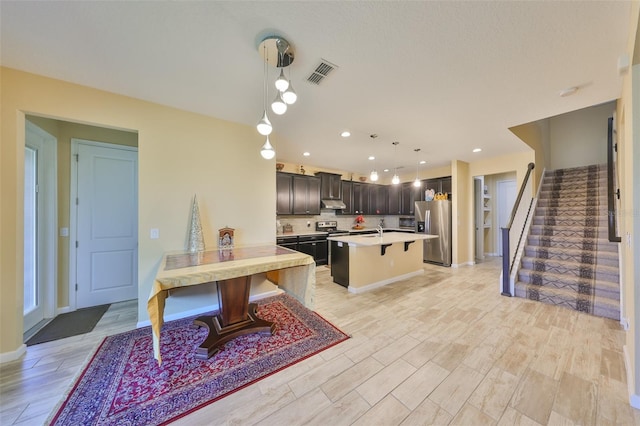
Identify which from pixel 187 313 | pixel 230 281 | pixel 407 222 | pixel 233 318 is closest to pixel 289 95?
pixel 230 281

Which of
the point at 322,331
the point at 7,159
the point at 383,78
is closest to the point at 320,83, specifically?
the point at 383,78

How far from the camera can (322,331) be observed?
2.43 meters

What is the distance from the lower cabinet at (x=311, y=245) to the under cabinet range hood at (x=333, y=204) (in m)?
0.82

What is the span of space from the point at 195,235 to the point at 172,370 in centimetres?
141

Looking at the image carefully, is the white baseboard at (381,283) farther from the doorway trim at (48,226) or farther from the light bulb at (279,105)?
the doorway trim at (48,226)

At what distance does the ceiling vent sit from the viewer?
194 cm

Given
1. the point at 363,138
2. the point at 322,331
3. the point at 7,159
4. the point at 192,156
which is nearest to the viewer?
the point at 7,159

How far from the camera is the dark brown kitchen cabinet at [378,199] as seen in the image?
6.85 m

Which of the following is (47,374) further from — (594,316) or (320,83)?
(594,316)

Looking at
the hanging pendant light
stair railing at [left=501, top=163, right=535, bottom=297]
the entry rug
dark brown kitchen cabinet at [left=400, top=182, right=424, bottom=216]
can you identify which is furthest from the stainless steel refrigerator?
the hanging pendant light

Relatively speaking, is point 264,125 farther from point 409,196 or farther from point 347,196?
point 409,196

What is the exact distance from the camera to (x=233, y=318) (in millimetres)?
2369

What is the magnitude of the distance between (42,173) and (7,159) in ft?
2.67

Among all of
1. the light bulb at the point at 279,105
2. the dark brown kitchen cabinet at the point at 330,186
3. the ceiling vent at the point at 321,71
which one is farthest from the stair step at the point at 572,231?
the light bulb at the point at 279,105
